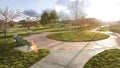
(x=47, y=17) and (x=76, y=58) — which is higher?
(x=47, y=17)

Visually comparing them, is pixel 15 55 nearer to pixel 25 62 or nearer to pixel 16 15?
pixel 25 62

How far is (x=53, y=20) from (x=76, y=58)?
4335 centimetres

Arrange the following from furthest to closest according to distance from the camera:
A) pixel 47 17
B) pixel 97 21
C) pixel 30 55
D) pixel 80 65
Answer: pixel 97 21, pixel 47 17, pixel 30 55, pixel 80 65

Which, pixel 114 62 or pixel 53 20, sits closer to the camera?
pixel 114 62

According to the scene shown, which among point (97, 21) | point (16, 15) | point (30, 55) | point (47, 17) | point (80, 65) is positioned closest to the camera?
point (80, 65)

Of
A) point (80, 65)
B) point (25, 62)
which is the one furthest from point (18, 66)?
point (80, 65)

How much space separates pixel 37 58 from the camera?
27.5 feet

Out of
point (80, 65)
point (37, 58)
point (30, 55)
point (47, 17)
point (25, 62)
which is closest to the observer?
point (80, 65)

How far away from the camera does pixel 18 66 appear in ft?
23.5

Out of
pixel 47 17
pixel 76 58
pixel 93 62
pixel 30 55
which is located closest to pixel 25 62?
pixel 30 55

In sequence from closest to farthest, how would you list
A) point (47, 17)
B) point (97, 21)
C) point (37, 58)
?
point (37, 58) → point (47, 17) → point (97, 21)

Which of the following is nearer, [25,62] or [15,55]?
[25,62]

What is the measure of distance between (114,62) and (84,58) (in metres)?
1.62

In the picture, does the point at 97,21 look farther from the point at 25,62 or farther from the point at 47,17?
the point at 25,62
